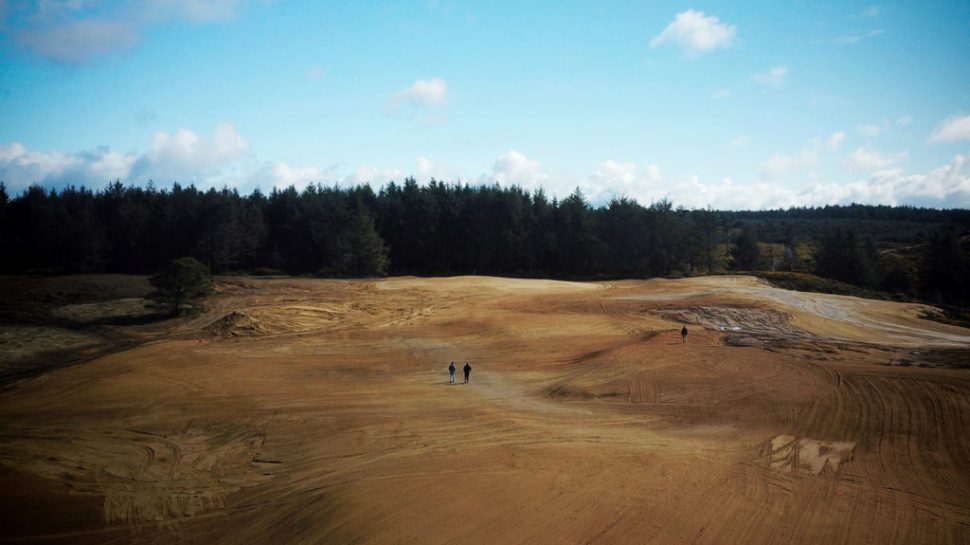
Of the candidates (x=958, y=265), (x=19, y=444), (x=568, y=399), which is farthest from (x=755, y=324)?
→ (x=958, y=265)

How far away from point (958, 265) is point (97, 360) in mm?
85468

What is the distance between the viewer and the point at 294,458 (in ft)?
52.5

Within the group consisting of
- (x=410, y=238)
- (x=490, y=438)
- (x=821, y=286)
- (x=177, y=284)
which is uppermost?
(x=410, y=238)

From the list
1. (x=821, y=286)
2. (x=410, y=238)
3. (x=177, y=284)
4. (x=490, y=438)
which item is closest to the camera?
(x=490, y=438)

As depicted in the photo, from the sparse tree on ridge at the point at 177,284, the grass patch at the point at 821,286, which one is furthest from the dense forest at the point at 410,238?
the sparse tree on ridge at the point at 177,284

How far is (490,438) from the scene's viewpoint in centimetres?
1722

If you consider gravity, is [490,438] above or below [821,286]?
below

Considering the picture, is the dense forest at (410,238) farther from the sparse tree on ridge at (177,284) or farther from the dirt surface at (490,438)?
the dirt surface at (490,438)

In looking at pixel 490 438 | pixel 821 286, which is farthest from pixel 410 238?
pixel 490 438

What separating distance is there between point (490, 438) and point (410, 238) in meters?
59.3

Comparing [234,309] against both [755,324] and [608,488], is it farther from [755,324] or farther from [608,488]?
[755,324]

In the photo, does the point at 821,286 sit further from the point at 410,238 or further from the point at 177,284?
the point at 177,284

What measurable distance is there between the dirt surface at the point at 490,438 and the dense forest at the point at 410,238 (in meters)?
36.1

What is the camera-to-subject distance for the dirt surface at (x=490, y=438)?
12578 millimetres
